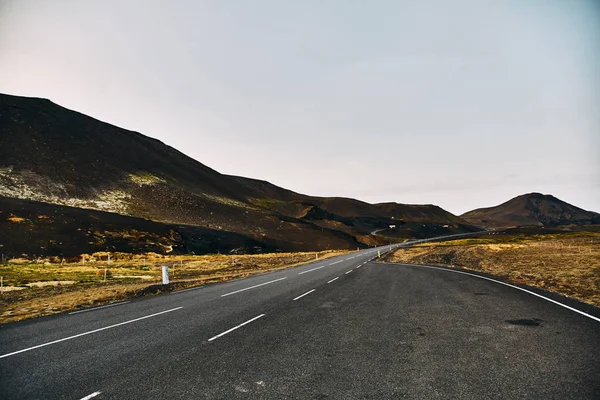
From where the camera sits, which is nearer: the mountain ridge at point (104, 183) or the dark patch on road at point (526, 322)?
the dark patch on road at point (526, 322)

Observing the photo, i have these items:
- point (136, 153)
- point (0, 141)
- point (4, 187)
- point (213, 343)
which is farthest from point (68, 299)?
point (136, 153)

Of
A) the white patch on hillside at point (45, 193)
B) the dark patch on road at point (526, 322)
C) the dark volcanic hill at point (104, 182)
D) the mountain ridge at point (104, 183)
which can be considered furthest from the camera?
the dark volcanic hill at point (104, 182)

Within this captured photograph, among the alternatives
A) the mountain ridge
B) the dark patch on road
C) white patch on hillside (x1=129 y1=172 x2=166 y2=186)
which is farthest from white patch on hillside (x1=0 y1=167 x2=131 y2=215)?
the dark patch on road

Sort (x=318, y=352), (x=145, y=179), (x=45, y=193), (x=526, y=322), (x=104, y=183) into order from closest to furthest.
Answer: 1. (x=318, y=352)
2. (x=526, y=322)
3. (x=45, y=193)
4. (x=104, y=183)
5. (x=145, y=179)

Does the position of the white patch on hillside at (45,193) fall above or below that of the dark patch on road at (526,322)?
above

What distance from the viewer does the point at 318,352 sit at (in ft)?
22.2

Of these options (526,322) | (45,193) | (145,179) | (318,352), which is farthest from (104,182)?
(526,322)

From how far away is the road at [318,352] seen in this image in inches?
202

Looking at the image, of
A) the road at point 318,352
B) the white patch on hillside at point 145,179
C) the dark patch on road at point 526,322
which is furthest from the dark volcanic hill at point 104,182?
the dark patch on road at point 526,322

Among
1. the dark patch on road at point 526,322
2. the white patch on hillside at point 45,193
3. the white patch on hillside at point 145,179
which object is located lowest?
the dark patch on road at point 526,322

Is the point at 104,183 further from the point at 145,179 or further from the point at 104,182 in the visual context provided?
the point at 145,179

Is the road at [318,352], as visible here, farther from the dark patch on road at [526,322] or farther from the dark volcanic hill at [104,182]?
the dark volcanic hill at [104,182]

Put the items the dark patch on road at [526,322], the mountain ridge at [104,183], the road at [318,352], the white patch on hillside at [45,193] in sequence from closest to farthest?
the road at [318,352] → the dark patch on road at [526,322] → the white patch on hillside at [45,193] → the mountain ridge at [104,183]

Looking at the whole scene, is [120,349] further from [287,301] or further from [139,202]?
[139,202]
